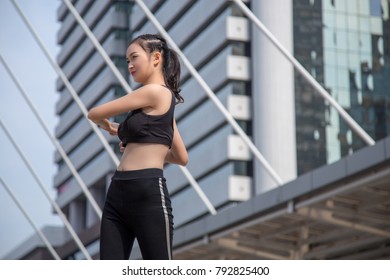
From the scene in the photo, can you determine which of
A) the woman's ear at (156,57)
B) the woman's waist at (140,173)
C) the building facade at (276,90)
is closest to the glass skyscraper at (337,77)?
the building facade at (276,90)

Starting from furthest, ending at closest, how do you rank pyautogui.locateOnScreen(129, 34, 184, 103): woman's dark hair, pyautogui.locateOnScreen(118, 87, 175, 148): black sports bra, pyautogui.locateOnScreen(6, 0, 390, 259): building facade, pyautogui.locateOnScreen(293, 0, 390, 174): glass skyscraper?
1. pyautogui.locateOnScreen(293, 0, 390, 174): glass skyscraper
2. pyautogui.locateOnScreen(6, 0, 390, 259): building facade
3. pyautogui.locateOnScreen(129, 34, 184, 103): woman's dark hair
4. pyautogui.locateOnScreen(118, 87, 175, 148): black sports bra

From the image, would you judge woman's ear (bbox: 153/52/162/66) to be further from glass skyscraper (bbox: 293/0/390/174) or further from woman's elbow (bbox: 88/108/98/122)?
glass skyscraper (bbox: 293/0/390/174)

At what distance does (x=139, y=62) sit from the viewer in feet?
13.1

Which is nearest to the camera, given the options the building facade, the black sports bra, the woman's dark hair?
the black sports bra

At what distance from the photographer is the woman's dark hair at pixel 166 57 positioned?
4039 millimetres

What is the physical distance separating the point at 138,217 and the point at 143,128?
358mm

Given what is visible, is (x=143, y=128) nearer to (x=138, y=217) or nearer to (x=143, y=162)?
(x=143, y=162)

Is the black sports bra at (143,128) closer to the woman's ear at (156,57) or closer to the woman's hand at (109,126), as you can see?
the woman's hand at (109,126)

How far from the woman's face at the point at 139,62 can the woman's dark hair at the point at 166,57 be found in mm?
24

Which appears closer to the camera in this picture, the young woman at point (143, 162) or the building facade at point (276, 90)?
the young woman at point (143, 162)

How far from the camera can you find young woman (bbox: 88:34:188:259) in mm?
3838

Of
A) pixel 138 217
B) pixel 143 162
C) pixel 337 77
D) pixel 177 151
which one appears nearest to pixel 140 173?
pixel 143 162

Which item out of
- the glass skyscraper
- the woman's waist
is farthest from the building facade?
the woman's waist

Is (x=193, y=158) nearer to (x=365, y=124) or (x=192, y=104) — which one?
(x=192, y=104)
